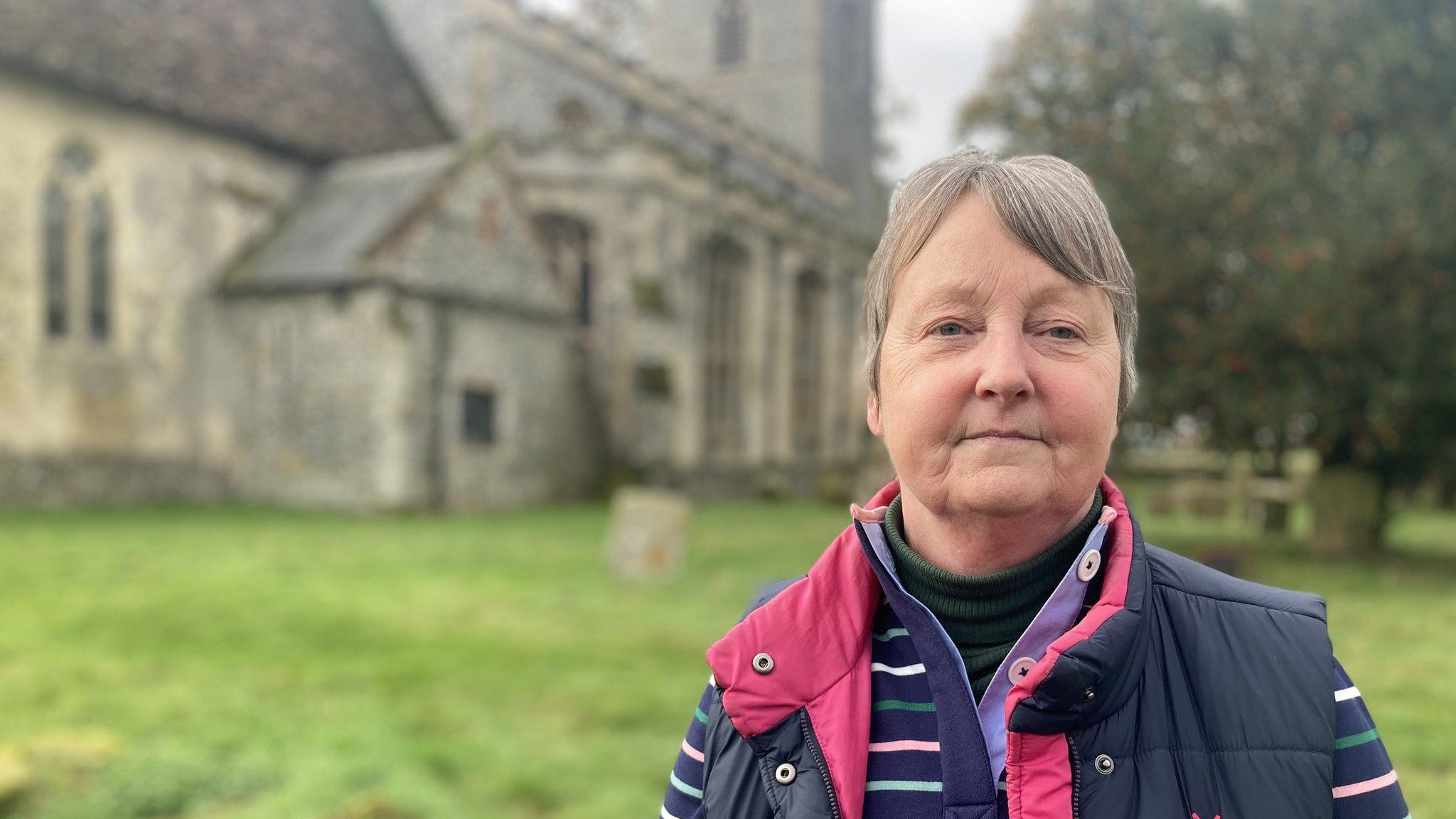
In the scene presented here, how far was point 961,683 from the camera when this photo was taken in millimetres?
1376

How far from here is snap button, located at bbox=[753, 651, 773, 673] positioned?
4.67 ft

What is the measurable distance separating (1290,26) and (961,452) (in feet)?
38.5

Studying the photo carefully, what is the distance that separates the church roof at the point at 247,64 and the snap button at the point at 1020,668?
56.3ft

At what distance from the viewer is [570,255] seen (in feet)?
67.3

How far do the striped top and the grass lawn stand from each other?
286 cm

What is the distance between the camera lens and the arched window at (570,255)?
805 inches

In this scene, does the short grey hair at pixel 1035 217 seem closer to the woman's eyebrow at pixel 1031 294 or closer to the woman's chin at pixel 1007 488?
the woman's eyebrow at pixel 1031 294

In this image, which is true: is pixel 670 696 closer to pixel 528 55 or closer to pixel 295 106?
pixel 295 106

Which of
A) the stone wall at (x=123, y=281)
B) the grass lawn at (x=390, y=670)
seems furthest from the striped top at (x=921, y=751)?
the stone wall at (x=123, y=281)

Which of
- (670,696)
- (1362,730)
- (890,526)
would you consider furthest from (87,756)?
(1362,730)

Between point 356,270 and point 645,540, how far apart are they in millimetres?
8141

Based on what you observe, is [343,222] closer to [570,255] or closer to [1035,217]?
[570,255]

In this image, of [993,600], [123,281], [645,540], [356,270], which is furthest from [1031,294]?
[123,281]

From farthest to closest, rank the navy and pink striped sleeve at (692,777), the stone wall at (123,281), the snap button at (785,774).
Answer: the stone wall at (123,281), the navy and pink striped sleeve at (692,777), the snap button at (785,774)
